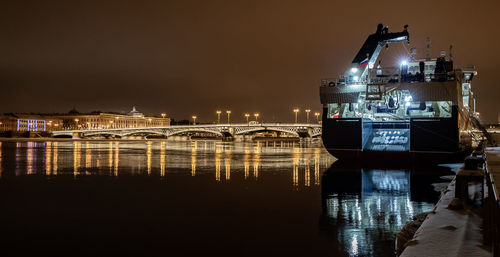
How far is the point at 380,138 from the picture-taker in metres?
36.3

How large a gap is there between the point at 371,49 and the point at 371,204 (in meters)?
25.8

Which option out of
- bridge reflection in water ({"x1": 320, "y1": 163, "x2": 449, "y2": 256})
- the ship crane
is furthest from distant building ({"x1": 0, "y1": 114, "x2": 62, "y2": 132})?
bridge reflection in water ({"x1": 320, "y1": 163, "x2": 449, "y2": 256})

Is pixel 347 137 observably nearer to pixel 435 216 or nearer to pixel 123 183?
pixel 123 183

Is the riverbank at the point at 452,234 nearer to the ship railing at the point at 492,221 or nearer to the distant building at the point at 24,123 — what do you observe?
the ship railing at the point at 492,221

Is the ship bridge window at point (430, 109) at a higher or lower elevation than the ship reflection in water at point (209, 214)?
higher

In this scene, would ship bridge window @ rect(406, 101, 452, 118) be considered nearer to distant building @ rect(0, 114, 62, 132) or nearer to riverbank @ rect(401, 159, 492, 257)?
riverbank @ rect(401, 159, 492, 257)

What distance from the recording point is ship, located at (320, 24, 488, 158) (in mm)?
32031

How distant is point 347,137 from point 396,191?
15126 millimetres

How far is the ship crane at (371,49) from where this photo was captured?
1457 inches

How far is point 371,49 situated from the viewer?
38562 mm

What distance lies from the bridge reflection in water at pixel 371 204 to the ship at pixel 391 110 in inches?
217

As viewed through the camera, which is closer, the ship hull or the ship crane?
the ship hull

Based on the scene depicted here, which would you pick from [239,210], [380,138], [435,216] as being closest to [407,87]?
[380,138]

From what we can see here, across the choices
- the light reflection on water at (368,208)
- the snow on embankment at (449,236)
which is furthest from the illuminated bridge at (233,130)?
the snow on embankment at (449,236)
